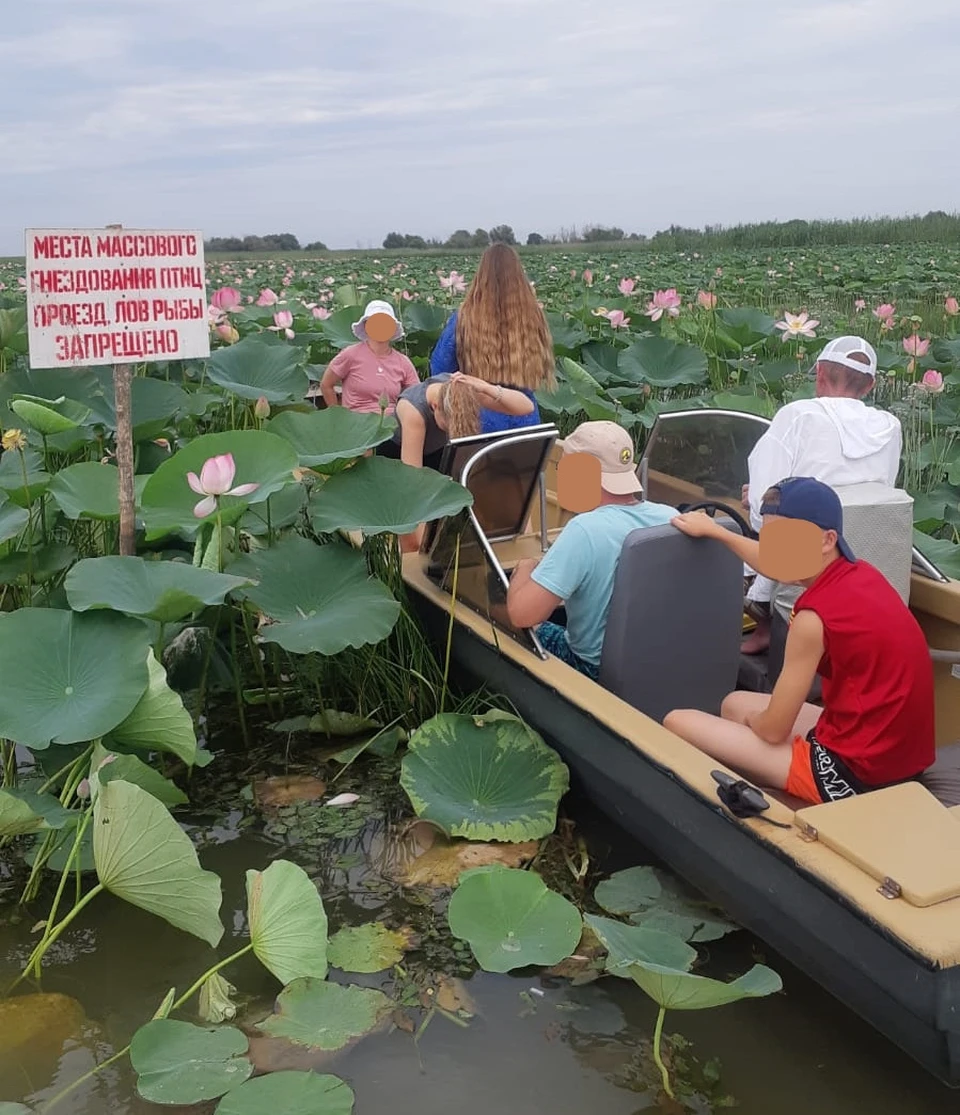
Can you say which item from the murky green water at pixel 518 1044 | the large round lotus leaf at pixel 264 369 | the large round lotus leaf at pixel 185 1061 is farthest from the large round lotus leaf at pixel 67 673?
the large round lotus leaf at pixel 264 369

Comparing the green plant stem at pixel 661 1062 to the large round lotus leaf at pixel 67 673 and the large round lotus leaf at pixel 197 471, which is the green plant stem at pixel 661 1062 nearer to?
the large round lotus leaf at pixel 67 673

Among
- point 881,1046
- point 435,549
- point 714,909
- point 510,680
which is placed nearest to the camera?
point 881,1046

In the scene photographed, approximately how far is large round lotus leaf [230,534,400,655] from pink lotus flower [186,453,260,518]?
0.27 meters

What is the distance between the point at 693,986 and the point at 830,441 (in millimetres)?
1696

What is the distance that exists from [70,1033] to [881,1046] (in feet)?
5.04

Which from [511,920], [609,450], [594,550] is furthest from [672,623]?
[511,920]

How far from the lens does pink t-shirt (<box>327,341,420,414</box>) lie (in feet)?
16.0

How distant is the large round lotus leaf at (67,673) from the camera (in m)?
2.36

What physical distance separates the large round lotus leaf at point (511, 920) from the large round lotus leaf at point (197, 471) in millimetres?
1220

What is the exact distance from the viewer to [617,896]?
8.25ft

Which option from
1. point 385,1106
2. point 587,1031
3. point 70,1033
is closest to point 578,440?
point 587,1031

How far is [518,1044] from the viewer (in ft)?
6.92

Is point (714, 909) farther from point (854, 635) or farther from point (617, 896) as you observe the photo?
point (854, 635)

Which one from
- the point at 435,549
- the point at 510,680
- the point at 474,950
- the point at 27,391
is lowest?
the point at 474,950
